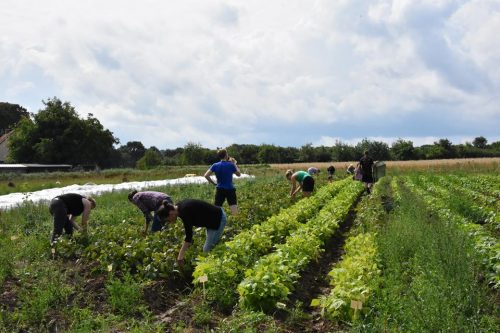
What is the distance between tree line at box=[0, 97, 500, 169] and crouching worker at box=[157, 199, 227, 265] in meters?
44.8

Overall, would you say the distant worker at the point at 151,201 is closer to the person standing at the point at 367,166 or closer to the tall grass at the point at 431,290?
the tall grass at the point at 431,290

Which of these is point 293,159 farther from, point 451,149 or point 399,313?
point 399,313

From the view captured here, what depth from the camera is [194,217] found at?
261 inches

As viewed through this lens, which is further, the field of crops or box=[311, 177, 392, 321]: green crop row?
box=[311, 177, 392, 321]: green crop row

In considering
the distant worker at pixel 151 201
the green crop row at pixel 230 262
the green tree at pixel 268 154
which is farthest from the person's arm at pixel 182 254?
the green tree at pixel 268 154

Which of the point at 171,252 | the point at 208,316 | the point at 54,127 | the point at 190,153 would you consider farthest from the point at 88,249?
the point at 190,153

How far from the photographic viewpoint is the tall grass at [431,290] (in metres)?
3.92

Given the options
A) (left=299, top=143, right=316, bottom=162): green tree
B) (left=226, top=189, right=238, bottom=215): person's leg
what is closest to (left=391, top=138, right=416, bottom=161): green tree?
(left=299, top=143, right=316, bottom=162): green tree

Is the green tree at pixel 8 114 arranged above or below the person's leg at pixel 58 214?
above

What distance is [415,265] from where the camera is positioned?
19.3 ft

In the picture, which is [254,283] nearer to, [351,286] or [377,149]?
[351,286]

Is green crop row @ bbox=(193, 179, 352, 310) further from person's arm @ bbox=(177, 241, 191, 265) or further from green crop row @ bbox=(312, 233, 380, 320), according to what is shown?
green crop row @ bbox=(312, 233, 380, 320)

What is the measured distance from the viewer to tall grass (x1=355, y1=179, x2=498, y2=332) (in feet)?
12.9

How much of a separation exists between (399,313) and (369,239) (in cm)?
341
